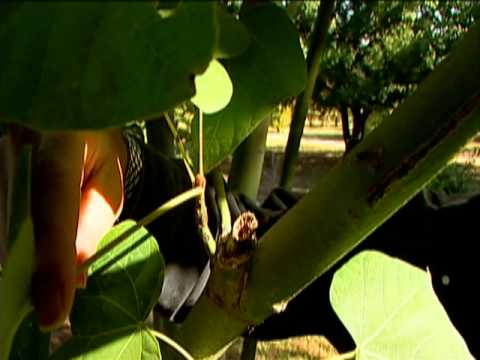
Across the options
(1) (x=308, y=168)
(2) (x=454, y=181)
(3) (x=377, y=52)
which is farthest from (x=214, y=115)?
(1) (x=308, y=168)

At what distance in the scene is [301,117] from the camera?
87cm

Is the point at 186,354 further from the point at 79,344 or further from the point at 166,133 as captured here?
the point at 166,133

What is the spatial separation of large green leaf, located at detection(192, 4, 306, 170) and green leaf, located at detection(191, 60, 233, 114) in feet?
0.12

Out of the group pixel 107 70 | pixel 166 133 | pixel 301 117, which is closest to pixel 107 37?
pixel 107 70

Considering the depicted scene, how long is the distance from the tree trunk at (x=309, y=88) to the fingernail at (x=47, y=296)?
0.64 m

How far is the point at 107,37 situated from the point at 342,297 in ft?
0.65

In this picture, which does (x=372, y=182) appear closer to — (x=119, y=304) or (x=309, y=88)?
(x=119, y=304)

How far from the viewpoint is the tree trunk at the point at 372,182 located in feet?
0.61

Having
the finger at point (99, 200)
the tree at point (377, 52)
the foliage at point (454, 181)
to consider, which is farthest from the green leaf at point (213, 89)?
the tree at point (377, 52)

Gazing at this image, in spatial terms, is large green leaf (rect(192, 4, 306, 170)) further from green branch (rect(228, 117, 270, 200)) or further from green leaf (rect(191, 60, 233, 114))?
green branch (rect(228, 117, 270, 200))

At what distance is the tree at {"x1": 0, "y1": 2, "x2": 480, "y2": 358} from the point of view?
12cm

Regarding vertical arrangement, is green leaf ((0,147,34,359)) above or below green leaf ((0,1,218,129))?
below

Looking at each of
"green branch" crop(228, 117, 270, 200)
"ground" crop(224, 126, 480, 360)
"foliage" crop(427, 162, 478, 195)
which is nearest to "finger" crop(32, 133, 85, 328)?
"ground" crop(224, 126, 480, 360)

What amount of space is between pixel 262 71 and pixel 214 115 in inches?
1.2
